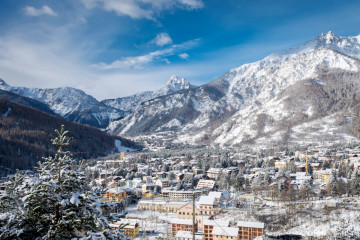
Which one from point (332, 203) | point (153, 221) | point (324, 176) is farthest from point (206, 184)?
point (332, 203)

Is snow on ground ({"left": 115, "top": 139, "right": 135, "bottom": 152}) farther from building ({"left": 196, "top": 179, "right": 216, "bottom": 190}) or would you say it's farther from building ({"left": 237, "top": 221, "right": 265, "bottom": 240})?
building ({"left": 237, "top": 221, "right": 265, "bottom": 240})

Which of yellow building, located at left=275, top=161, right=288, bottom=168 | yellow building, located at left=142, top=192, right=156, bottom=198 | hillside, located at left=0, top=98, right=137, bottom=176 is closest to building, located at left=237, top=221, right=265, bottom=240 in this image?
yellow building, located at left=142, top=192, right=156, bottom=198

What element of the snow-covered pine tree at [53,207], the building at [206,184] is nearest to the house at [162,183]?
the building at [206,184]

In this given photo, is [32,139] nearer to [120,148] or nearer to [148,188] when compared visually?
[120,148]

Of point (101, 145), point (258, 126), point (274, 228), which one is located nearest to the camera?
point (274, 228)

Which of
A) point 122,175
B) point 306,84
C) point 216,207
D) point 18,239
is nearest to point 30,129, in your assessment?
point 122,175

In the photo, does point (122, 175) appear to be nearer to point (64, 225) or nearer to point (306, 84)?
point (64, 225)
